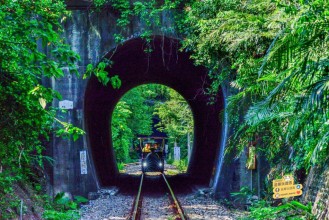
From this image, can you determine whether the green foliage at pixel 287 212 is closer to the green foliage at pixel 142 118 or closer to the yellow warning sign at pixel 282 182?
the yellow warning sign at pixel 282 182

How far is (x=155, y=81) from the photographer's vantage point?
25891 mm

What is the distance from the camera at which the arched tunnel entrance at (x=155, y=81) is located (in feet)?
56.3

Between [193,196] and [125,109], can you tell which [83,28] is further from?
[125,109]

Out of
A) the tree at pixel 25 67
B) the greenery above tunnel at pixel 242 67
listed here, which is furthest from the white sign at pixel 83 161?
the tree at pixel 25 67

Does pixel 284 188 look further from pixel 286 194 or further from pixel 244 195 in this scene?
pixel 244 195

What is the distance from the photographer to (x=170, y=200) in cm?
1603

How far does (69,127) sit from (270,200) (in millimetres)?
5725

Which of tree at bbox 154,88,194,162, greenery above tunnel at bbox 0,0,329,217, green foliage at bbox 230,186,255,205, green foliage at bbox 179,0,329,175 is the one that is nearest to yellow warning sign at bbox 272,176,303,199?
green foliage at bbox 179,0,329,175

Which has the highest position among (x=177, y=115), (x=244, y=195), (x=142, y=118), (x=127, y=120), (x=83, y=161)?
(x=142, y=118)

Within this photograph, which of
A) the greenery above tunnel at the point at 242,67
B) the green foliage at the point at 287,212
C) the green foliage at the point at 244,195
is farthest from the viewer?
the green foliage at the point at 244,195

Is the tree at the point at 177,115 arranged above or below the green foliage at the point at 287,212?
above

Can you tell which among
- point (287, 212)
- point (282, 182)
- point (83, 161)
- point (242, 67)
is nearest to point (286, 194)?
point (282, 182)

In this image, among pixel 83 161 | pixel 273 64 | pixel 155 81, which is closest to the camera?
pixel 273 64

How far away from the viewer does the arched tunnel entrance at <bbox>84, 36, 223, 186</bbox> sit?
17.2m
